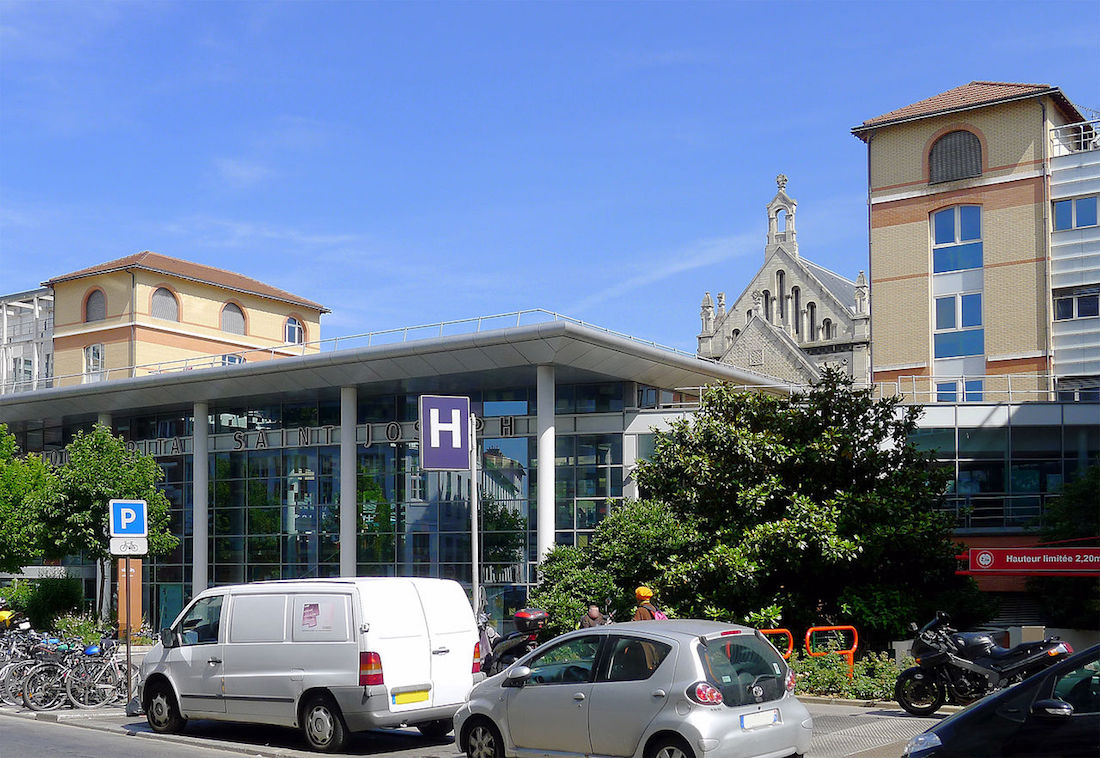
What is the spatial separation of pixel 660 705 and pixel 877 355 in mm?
33530

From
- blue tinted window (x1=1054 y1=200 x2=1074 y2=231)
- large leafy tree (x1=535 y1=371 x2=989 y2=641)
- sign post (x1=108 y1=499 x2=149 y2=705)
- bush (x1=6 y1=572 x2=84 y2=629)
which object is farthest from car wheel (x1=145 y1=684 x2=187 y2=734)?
blue tinted window (x1=1054 y1=200 x2=1074 y2=231)

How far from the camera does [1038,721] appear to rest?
7.14 metres

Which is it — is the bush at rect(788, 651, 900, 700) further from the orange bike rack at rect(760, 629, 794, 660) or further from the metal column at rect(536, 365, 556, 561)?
the metal column at rect(536, 365, 556, 561)

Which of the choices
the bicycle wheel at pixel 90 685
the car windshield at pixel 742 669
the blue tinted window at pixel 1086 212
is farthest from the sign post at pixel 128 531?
the blue tinted window at pixel 1086 212

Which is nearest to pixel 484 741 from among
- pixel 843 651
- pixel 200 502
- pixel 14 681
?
pixel 843 651

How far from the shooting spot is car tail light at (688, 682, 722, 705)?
30.3 ft

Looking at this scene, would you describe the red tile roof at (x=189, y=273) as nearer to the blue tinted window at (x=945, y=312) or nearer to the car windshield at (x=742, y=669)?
the blue tinted window at (x=945, y=312)

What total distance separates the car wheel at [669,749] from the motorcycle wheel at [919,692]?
16.8 feet

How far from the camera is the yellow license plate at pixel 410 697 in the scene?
12273mm

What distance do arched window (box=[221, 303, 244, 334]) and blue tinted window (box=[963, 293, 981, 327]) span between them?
3315 cm

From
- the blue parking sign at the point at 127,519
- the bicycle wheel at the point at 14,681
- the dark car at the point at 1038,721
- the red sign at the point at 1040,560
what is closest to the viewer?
the dark car at the point at 1038,721

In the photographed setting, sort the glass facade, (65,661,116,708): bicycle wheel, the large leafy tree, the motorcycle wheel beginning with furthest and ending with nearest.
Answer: the glass facade < the large leafy tree < (65,661,116,708): bicycle wheel < the motorcycle wheel

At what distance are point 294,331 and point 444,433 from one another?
44.5 m

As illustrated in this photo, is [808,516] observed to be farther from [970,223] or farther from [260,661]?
[970,223]
